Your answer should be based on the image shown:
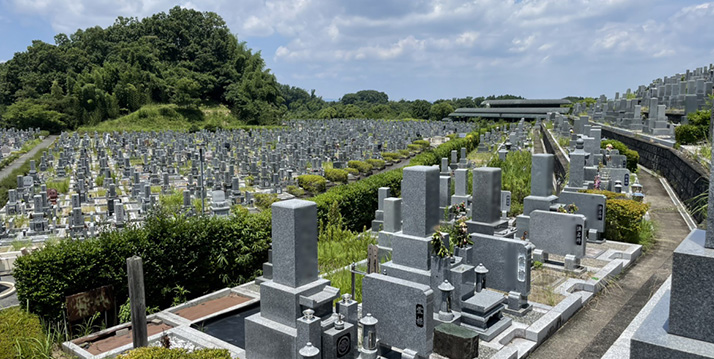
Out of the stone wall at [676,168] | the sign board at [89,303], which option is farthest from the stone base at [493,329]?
the sign board at [89,303]

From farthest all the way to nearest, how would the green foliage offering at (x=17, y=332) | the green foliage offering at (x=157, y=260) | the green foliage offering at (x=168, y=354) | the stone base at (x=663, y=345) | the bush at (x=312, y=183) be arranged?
the bush at (x=312, y=183) < the green foliage offering at (x=157, y=260) < the green foliage offering at (x=17, y=332) < the green foliage offering at (x=168, y=354) < the stone base at (x=663, y=345)

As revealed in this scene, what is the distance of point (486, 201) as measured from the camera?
9.96 metres

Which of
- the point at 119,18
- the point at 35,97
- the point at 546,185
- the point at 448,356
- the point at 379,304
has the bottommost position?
the point at 448,356

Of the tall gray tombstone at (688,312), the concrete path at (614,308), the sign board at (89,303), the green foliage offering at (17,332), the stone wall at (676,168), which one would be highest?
the tall gray tombstone at (688,312)

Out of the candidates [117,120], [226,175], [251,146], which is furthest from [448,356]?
[117,120]

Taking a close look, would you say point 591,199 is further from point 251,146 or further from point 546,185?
point 251,146

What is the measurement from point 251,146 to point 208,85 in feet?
133

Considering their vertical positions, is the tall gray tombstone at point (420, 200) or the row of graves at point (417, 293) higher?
the tall gray tombstone at point (420, 200)

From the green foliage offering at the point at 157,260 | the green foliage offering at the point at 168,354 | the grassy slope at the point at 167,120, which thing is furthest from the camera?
the grassy slope at the point at 167,120

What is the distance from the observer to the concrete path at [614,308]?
24.6 ft

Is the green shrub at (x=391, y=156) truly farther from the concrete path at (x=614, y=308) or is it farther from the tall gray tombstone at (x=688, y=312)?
the tall gray tombstone at (x=688, y=312)

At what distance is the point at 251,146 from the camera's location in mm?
40219

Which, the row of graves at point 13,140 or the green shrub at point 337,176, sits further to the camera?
the row of graves at point 13,140

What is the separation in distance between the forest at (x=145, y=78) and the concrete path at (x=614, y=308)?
62198mm
